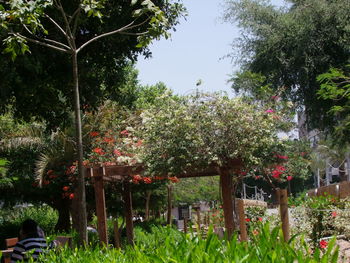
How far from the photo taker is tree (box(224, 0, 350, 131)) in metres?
20.8

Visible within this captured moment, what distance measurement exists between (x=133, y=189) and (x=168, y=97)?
8.71 meters

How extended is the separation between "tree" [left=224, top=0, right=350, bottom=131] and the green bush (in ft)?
27.7

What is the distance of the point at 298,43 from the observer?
21031 millimetres

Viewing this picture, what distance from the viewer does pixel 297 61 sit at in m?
21.4

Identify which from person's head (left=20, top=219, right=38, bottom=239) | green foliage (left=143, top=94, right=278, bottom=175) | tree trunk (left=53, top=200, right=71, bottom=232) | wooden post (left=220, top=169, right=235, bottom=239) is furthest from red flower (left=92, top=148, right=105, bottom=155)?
person's head (left=20, top=219, right=38, bottom=239)

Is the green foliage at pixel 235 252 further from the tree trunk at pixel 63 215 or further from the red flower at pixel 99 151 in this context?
the tree trunk at pixel 63 215

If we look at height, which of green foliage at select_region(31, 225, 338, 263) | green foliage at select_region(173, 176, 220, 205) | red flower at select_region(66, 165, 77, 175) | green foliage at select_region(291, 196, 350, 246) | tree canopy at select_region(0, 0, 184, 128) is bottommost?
green foliage at select_region(291, 196, 350, 246)

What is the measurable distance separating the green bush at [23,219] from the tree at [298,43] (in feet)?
27.7

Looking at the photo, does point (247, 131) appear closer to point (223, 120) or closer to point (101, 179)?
point (223, 120)

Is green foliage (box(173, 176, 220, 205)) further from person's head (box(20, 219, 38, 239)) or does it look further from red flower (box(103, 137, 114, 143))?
person's head (box(20, 219, 38, 239))

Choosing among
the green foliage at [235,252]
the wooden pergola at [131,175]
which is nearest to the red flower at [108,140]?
the wooden pergola at [131,175]

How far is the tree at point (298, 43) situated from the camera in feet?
68.2

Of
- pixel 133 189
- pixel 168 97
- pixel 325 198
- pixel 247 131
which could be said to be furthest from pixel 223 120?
pixel 133 189

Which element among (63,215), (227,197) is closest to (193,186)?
(63,215)
